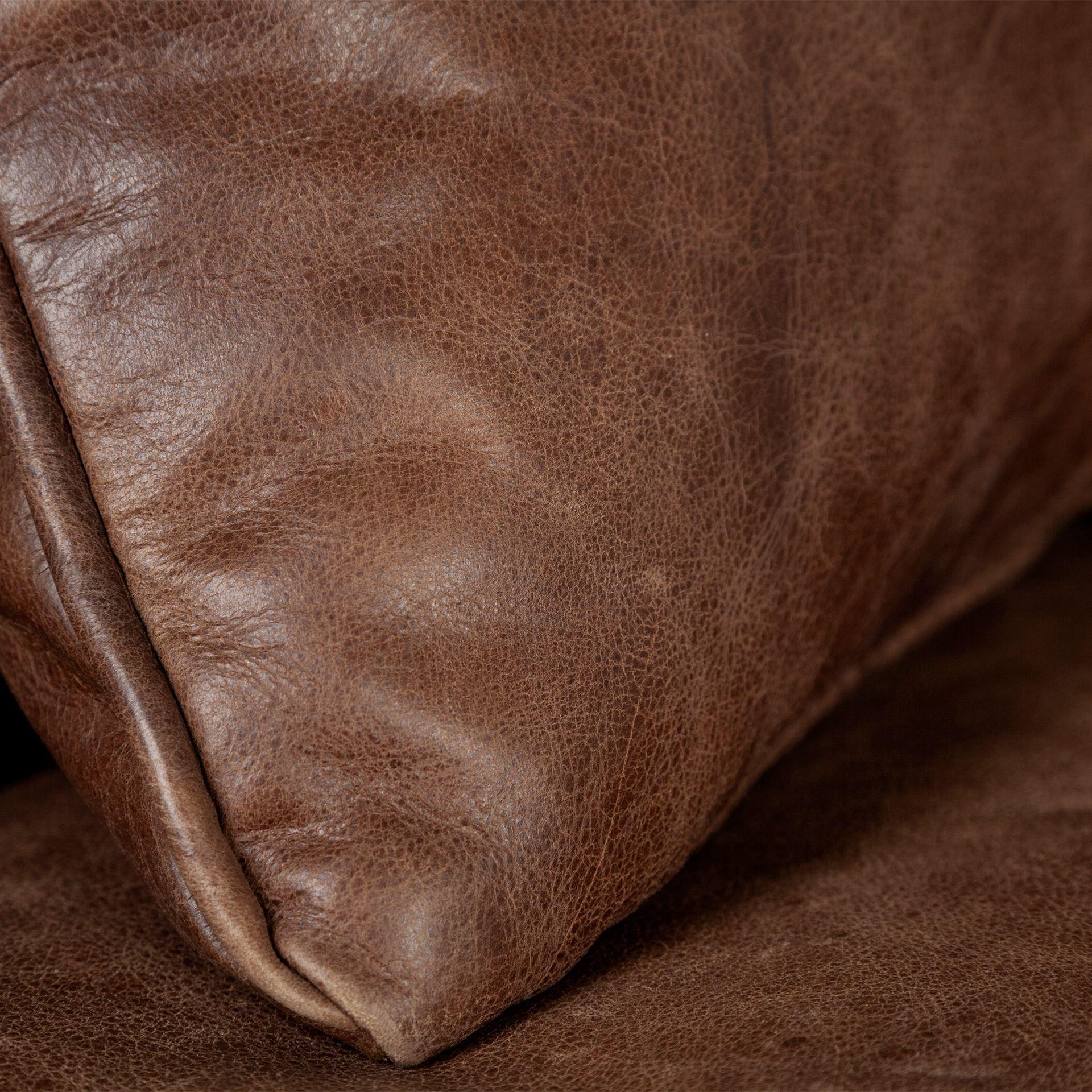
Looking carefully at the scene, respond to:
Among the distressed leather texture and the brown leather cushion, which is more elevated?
the distressed leather texture

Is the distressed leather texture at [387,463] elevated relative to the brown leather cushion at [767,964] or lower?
elevated

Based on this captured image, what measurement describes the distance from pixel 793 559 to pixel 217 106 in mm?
270

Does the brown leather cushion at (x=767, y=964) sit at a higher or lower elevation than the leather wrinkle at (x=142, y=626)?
lower

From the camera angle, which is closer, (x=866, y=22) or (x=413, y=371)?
(x=413, y=371)

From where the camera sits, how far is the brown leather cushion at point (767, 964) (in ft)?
1.26

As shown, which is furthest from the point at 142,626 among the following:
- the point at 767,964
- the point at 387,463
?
the point at 767,964

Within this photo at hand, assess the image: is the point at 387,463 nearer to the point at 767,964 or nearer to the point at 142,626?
the point at 142,626

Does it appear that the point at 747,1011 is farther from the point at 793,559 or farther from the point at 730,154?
the point at 730,154

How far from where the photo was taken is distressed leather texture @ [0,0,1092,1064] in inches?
14.8

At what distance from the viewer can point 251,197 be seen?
380 millimetres

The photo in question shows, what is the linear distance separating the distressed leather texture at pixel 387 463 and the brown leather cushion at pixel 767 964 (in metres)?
0.02

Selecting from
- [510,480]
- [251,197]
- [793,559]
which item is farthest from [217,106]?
[793,559]

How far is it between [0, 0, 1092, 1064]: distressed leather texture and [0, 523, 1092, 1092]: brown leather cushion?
0.08ft

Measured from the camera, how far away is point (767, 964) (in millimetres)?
434
